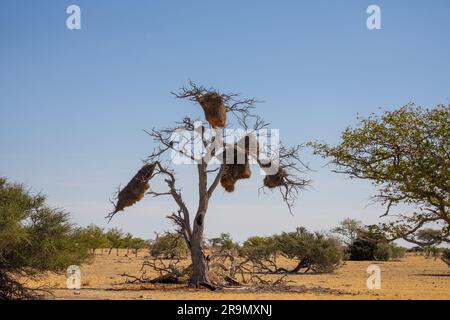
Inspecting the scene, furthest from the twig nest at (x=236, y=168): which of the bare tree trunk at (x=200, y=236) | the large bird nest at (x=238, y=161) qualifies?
the bare tree trunk at (x=200, y=236)

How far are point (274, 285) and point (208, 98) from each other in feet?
21.5

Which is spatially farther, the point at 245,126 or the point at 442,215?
the point at 245,126

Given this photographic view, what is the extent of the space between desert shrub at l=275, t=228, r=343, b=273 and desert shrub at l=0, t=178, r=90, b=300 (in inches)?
751

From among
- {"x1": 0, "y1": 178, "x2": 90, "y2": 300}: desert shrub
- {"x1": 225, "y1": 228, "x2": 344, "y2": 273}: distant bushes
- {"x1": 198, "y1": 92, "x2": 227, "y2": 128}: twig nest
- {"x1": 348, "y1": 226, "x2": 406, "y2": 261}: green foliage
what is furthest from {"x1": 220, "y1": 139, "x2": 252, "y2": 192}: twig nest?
{"x1": 348, "y1": 226, "x2": 406, "y2": 261}: green foliage

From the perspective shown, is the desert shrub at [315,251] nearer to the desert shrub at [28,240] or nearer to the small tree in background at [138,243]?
the desert shrub at [28,240]

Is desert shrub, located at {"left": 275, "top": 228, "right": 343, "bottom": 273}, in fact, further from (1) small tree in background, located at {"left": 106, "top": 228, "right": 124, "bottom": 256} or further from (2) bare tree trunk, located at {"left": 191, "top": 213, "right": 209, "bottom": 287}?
(1) small tree in background, located at {"left": 106, "top": 228, "right": 124, "bottom": 256}

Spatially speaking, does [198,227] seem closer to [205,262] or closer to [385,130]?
[205,262]

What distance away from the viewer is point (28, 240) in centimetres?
1515

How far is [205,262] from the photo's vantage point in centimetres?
2055
